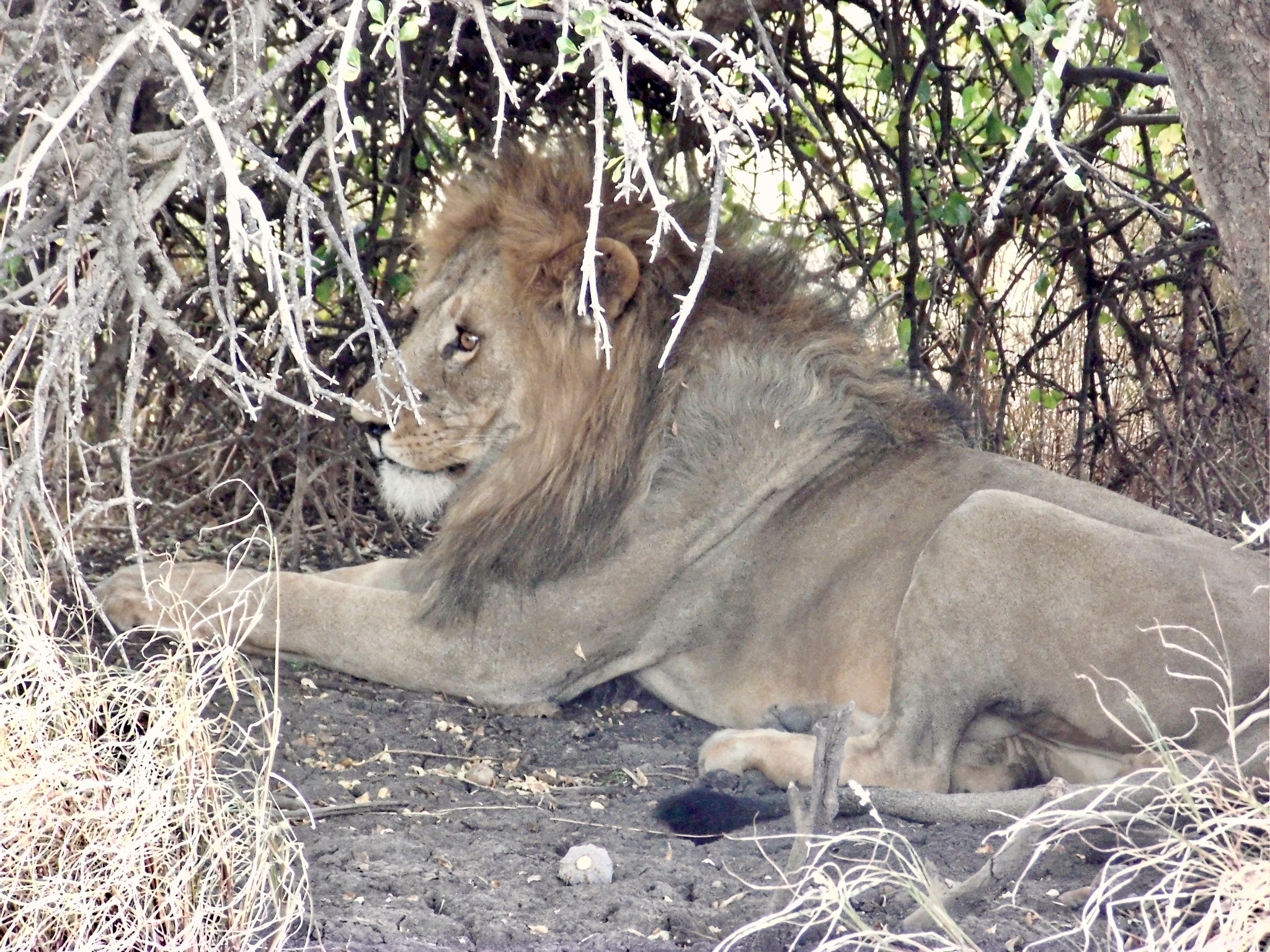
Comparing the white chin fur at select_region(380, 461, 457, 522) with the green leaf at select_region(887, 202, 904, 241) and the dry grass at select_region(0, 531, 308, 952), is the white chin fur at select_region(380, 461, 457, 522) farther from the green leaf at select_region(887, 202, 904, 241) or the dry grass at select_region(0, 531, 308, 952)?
the green leaf at select_region(887, 202, 904, 241)

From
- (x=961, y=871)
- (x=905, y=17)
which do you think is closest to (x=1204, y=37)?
(x=961, y=871)

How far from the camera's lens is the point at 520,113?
4.25m

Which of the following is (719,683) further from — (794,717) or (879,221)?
(879,221)

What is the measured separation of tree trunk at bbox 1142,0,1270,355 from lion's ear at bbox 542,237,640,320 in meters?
1.30

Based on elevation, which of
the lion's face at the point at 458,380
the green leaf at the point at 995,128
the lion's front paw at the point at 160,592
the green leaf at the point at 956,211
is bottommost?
the lion's front paw at the point at 160,592

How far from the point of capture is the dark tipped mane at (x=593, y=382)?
3402 mm

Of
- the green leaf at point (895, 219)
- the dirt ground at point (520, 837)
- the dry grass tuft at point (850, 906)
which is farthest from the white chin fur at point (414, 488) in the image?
the green leaf at point (895, 219)

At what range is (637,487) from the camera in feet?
11.3

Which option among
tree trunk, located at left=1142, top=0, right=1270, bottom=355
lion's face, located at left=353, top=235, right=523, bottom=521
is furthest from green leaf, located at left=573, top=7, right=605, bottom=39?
lion's face, located at left=353, top=235, right=523, bottom=521

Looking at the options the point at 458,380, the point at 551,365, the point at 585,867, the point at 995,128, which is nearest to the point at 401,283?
the point at 458,380

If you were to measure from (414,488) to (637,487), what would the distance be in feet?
2.04

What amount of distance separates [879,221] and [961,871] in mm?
2675

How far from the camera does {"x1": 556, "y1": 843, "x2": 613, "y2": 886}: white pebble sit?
2430mm

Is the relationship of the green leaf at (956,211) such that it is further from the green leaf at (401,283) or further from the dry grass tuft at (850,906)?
the dry grass tuft at (850,906)
